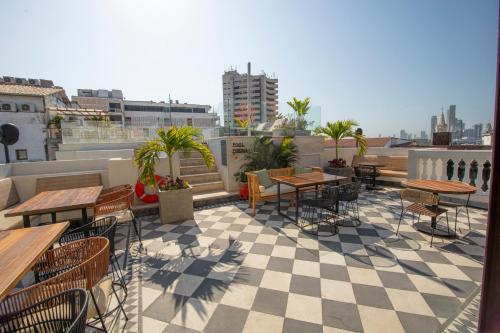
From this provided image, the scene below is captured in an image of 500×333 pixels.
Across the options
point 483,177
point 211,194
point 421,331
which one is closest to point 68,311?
point 421,331

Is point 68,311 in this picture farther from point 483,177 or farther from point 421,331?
point 483,177

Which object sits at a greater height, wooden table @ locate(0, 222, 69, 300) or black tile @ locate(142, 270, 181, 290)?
wooden table @ locate(0, 222, 69, 300)

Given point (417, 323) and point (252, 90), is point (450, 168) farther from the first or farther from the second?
point (252, 90)

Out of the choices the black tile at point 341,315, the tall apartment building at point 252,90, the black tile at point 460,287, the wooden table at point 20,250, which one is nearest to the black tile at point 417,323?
the black tile at point 341,315


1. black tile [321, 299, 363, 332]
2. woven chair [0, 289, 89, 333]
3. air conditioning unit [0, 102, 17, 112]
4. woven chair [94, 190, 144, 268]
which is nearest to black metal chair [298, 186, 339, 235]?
black tile [321, 299, 363, 332]

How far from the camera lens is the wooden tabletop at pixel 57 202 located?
2979 millimetres

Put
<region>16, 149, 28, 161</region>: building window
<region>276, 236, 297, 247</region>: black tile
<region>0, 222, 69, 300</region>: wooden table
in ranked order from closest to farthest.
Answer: <region>0, 222, 69, 300</region>: wooden table
<region>276, 236, 297, 247</region>: black tile
<region>16, 149, 28, 161</region>: building window

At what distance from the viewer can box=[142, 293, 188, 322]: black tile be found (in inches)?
90.1

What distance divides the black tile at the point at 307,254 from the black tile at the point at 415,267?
1128 mm

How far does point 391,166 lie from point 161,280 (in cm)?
848

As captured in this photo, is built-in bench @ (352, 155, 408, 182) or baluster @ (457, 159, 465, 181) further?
built-in bench @ (352, 155, 408, 182)

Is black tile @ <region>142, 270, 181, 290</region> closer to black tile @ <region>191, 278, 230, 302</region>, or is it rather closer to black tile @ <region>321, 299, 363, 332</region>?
black tile @ <region>191, 278, 230, 302</region>

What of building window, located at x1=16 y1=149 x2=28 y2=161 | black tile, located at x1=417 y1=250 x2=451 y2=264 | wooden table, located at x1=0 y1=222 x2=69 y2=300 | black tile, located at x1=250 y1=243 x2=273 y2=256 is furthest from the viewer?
building window, located at x1=16 y1=149 x2=28 y2=161

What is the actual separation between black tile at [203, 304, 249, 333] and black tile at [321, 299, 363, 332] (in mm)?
815
